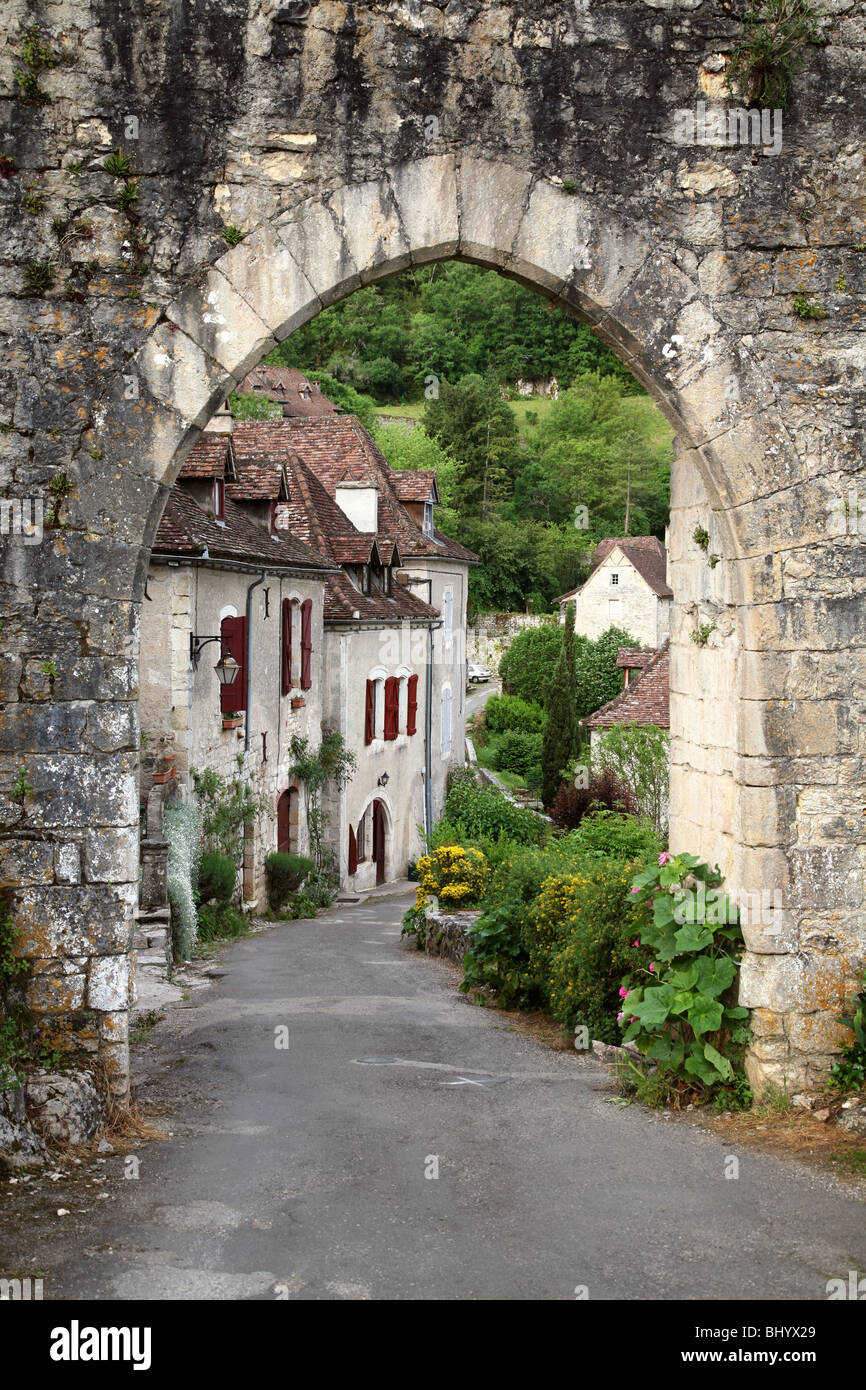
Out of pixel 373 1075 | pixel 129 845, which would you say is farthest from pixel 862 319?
pixel 373 1075

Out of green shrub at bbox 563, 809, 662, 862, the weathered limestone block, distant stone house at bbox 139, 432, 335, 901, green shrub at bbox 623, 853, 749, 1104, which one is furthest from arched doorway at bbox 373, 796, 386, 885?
the weathered limestone block

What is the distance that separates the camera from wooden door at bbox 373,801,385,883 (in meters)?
25.6

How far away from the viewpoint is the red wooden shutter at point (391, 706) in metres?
25.6

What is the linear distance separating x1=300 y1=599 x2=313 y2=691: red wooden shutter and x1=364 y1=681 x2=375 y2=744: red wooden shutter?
10.3 feet

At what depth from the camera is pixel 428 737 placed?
1156 inches

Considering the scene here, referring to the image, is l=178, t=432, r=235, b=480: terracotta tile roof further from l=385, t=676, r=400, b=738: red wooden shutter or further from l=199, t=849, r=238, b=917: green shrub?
l=385, t=676, r=400, b=738: red wooden shutter

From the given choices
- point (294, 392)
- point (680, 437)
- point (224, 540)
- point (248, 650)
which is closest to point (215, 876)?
point (248, 650)

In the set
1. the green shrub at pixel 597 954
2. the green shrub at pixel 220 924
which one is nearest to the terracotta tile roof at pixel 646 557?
the green shrub at pixel 220 924

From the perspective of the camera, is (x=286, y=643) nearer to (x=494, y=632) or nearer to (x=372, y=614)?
(x=372, y=614)

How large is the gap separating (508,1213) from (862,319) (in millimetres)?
4487

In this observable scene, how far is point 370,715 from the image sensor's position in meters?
24.4

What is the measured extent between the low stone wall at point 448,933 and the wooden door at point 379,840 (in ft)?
36.9

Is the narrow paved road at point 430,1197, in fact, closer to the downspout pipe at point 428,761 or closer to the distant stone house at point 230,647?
the distant stone house at point 230,647

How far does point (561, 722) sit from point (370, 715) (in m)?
13.1
